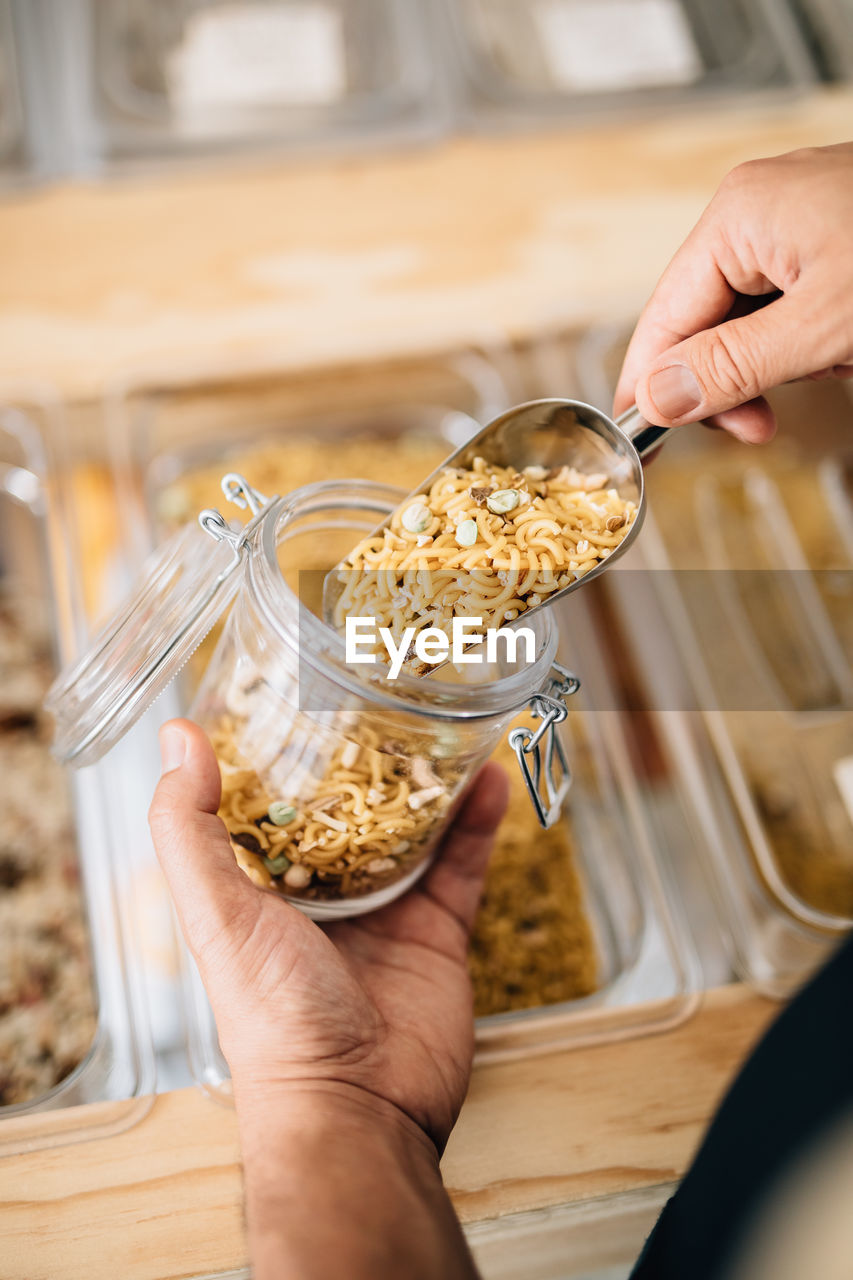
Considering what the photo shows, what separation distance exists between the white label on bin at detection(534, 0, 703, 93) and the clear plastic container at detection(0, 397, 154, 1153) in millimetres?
1082

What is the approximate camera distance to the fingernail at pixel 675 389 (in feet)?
2.29

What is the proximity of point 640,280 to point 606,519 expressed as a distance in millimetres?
753

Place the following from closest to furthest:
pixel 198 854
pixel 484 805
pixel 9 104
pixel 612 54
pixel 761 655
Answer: pixel 198 854, pixel 484 805, pixel 761 655, pixel 9 104, pixel 612 54

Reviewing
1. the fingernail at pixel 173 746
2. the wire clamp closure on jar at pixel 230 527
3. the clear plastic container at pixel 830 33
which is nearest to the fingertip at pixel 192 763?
the fingernail at pixel 173 746

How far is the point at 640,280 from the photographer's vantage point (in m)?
1.27

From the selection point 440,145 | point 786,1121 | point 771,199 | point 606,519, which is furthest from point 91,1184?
point 440,145

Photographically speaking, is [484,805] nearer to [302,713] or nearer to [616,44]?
[302,713]

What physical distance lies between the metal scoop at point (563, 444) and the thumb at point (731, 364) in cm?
3

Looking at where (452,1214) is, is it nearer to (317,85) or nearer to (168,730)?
(168,730)

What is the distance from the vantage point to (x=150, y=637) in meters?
0.68

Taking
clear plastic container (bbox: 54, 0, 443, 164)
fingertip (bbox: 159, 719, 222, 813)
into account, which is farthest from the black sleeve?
clear plastic container (bbox: 54, 0, 443, 164)

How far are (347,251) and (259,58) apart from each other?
1.55 ft

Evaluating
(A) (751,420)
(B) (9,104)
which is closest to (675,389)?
(A) (751,420)

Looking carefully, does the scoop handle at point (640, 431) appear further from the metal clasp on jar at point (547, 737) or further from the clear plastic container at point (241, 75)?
the clear plastic container at point (241, 75)
